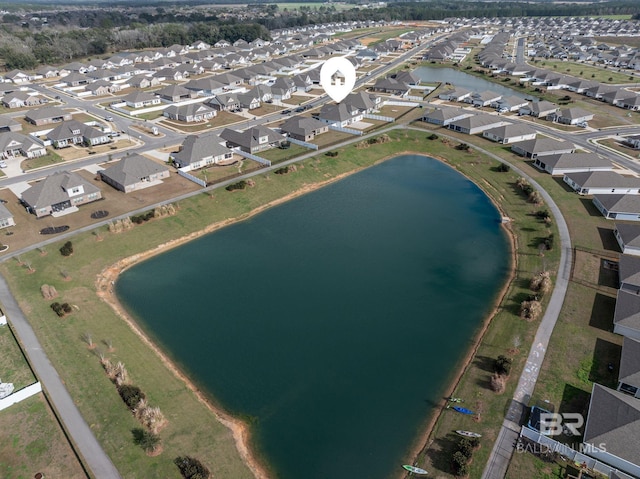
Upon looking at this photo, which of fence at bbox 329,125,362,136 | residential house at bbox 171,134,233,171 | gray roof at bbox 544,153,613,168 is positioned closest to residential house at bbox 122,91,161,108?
residential house at bbox 171,134,233,171

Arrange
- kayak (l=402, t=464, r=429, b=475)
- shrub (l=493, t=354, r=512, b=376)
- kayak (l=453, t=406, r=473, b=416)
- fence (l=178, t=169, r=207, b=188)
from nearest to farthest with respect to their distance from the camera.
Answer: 1. kayak (l=402, t=464, r=429, b=475)
2. kayak (l=453, t=406, r=473, b=416)
3. shrub (l=493, t=354, r=512, b=376)
4. fence (l=178, t=169, r=207, b=188)

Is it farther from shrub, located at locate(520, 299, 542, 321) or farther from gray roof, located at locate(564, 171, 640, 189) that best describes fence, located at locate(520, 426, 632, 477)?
gray roof, located at locate(564, 171, 640, 189)

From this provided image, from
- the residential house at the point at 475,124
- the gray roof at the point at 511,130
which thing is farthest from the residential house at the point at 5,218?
the gray roof at the point at 511,130

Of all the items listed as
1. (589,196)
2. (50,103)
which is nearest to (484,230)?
(589,196)

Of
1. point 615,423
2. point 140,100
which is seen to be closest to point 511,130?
point 615,423

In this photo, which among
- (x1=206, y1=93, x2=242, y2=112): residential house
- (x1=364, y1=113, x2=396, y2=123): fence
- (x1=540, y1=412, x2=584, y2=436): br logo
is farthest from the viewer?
(x1=206, y1=93, x2=242, y2=112): residential house

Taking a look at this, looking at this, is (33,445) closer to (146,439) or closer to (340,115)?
(146,439)
